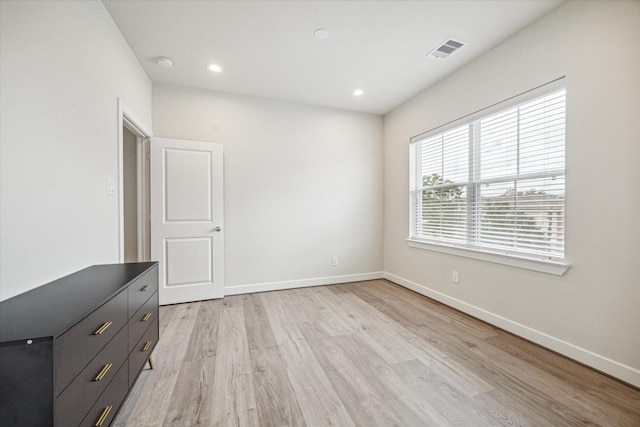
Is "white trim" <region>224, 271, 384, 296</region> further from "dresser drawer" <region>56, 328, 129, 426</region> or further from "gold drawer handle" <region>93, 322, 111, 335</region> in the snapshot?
"gold drawer handle" <region>93, 322, 111, 335</region>

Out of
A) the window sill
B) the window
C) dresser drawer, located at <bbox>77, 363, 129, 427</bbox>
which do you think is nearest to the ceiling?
the window

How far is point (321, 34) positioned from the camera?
2229 millimetres

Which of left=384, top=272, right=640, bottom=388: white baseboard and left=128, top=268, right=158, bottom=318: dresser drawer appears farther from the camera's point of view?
left=384, top=272, right=640, bottom=388: white baseboard

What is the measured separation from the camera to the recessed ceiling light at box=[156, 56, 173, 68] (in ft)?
8.44

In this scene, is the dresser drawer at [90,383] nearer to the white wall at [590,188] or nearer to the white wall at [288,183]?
the white wall at [288,183]

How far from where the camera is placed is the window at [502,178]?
79.7 inches

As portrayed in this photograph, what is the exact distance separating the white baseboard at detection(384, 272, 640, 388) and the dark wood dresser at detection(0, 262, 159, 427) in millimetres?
2859

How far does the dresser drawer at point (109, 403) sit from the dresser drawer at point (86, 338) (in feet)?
0.66

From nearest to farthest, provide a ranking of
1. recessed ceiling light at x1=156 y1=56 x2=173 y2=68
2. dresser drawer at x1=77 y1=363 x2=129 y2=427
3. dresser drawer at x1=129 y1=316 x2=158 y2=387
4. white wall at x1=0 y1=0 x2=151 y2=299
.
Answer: dresser drawer at x1=77 y1=363 x2=129 y2=427
white wall at x1=0 y1=0 x2=151 y2=299
dresser drawer at x1=129 y1=316 x2=158 y2=387
recessed ceiling light at x1=156 y1=56 x2=173 y2=68

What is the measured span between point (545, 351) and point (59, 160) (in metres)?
3.56

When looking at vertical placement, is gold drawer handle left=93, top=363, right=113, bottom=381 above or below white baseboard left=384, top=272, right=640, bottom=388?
above

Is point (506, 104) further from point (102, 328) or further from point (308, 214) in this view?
point (102, 328)

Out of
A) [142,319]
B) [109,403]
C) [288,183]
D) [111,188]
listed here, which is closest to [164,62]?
[111,188]

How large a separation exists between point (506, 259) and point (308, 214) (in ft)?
7.74
